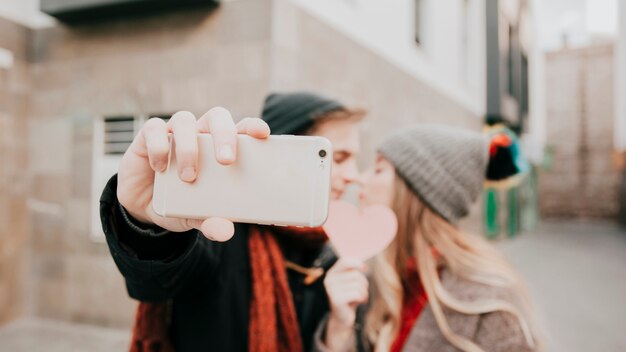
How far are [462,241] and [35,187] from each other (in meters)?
4.91

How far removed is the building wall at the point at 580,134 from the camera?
999 inches

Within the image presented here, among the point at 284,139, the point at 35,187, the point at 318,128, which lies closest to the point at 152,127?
the point at 284,139

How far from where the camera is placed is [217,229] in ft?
2.72

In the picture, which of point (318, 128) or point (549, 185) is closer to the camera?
point (318, 128)

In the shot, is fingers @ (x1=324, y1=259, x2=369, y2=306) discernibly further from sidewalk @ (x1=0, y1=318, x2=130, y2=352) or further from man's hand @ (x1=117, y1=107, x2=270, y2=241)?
sidewalk @ (x1=0, y1=318, x2=130, y2=352)

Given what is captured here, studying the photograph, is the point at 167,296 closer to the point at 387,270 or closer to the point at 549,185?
the point at 387,270

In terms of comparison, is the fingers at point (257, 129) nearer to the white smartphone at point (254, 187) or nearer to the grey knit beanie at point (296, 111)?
the white smartphone at point (254, 187)

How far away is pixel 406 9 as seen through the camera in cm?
710

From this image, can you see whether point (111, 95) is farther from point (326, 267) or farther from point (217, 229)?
point (217, 229)

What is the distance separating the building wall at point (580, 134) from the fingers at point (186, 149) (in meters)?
28.8

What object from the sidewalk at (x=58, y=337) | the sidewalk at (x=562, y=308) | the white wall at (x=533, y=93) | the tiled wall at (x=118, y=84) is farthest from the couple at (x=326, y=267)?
the white wall at (x=533, y=93)

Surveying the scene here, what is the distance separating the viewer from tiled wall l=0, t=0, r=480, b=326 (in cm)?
420

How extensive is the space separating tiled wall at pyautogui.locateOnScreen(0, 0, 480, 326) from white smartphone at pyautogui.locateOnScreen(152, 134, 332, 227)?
332cm

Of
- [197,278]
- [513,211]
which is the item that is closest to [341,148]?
[197,278]
